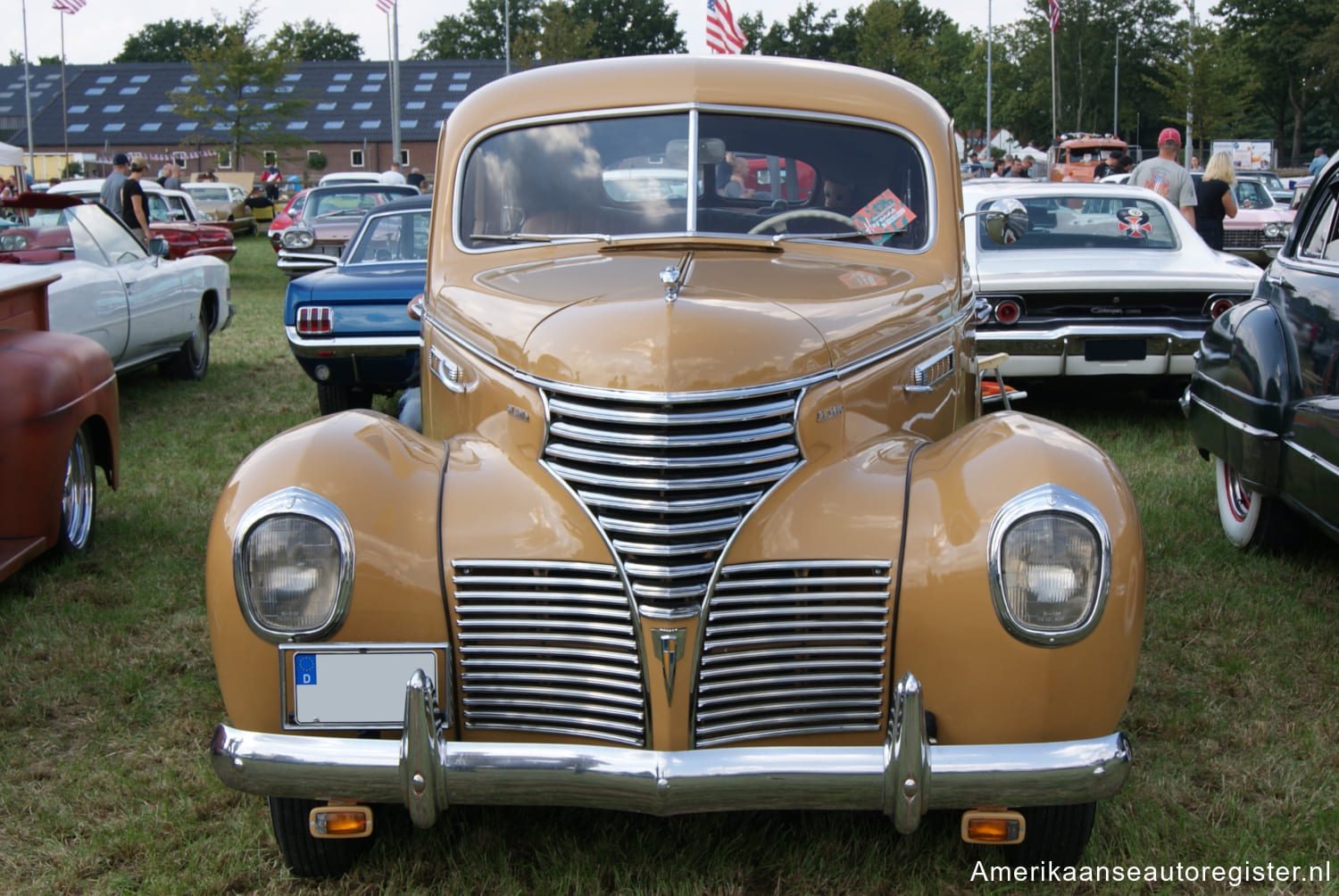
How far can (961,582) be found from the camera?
2.62m

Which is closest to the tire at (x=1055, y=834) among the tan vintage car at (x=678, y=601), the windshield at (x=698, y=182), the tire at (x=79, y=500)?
the tan vintage car at (x=678, y=601)

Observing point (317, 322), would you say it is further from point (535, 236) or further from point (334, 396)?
point (535, 236)

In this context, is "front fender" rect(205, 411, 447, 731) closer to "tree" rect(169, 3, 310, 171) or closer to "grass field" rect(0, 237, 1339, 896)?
"grass field" rect(0, 237, 1339, 896)

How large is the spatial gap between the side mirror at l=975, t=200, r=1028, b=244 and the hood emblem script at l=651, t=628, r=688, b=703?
82.5 inches

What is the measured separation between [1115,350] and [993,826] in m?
5.63

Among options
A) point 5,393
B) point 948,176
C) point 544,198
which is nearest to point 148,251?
point 5,393

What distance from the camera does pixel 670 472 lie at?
8.73 feet

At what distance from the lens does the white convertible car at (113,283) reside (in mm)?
8000

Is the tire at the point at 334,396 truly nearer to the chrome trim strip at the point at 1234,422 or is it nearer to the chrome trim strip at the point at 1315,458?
the chrome trim strip at the point at 1234,422

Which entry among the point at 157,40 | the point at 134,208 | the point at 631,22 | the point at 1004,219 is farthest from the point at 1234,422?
the point at 157,40

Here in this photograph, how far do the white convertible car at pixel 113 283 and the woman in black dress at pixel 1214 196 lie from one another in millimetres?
9111

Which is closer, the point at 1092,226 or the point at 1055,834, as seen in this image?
the point at 1055,834

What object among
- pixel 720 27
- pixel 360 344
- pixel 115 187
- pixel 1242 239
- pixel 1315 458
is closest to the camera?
pixel 1315 458

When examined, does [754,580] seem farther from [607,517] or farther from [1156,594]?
[1156,594]
